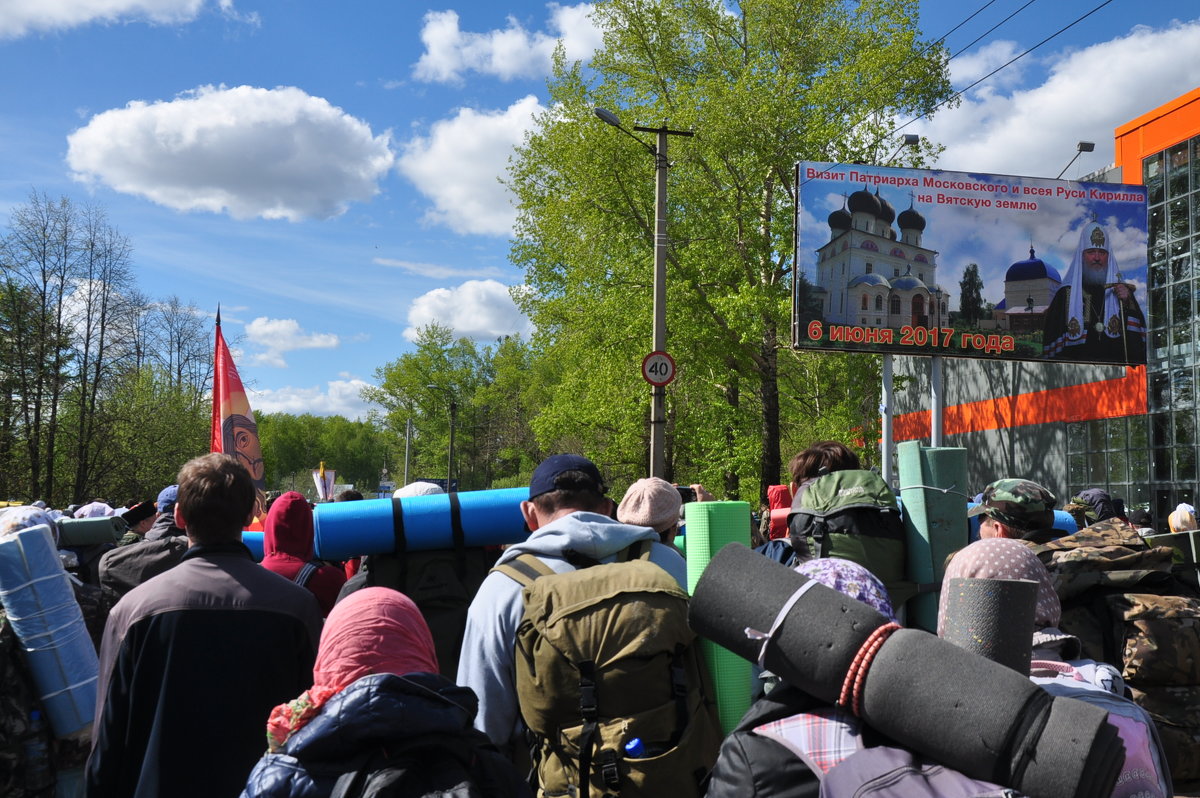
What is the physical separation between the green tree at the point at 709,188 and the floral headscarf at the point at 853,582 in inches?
785

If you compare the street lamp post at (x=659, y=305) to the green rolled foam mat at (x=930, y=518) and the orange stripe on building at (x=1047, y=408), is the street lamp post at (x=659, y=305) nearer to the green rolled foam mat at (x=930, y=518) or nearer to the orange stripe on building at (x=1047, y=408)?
the green rolled foam mat at (x=930, y=518)

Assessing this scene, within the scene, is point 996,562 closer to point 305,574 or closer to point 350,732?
point 350,732

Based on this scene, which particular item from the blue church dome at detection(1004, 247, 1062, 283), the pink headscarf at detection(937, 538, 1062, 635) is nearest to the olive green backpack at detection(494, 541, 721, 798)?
the pink headscarf at detection(937, 538, 1062, 635)

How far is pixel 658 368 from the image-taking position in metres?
13.8

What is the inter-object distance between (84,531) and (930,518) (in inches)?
206

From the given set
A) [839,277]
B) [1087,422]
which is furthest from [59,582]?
[1087,422]

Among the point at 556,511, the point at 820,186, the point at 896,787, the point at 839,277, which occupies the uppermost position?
the point at 820,186

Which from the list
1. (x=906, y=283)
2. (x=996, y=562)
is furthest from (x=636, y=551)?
(x=906, y=283)

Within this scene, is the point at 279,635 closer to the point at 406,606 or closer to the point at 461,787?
the point at 406,606

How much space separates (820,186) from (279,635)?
14.4 metres

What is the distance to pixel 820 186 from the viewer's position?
52.5ft

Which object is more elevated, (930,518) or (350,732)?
(930,518)

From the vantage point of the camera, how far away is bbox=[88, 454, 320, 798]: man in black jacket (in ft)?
9.32

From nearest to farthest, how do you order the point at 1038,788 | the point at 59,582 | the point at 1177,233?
1. the point at 1038,788
2. the point at 59,582
3. the point at 1177,233
